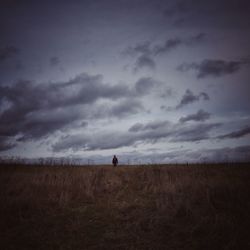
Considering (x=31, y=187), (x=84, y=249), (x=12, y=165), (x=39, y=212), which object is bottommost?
(x=84, y=249)

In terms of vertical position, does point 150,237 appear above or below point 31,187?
below

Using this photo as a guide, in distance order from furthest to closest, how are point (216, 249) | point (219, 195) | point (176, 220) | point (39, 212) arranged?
point (219, 195) → point (39, 212) → point (176, 220) → point (216, 249)

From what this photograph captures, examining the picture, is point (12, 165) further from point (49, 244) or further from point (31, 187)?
point (49, 244)

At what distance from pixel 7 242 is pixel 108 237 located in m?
2.72

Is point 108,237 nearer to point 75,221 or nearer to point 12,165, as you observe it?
point 75,221

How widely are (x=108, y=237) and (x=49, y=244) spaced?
5.29ft

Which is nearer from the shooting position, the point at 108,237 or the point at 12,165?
the point at 108,237

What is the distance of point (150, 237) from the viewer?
7.41 meters

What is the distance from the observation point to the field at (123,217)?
707 cm

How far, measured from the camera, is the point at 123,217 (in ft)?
29.8

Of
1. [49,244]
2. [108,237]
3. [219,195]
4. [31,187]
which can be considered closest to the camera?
[49,244]

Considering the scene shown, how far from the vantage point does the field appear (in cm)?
707

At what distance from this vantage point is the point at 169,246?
6.87 m

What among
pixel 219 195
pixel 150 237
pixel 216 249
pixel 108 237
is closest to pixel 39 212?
pixel 108 237
